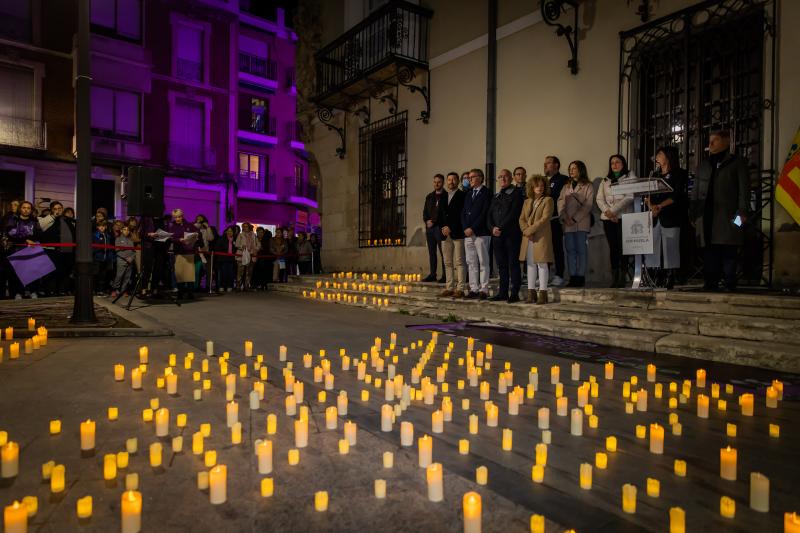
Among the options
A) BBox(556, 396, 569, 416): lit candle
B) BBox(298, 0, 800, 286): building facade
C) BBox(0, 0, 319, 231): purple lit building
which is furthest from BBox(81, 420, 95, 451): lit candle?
BBox(0, 0, 319, 231): purple lit building

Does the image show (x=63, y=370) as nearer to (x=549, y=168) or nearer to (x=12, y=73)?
(x=549, y=168)

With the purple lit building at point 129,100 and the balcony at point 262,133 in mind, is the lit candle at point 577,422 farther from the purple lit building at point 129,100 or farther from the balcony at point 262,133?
the balcony at point 262,133

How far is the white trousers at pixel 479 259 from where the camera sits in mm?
8141

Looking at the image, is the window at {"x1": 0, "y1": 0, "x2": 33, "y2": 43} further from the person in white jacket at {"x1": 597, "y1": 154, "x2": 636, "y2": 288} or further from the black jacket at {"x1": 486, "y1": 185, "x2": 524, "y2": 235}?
the person in white jacket at {"x1": 597, "y1": 154, "x2": 636, "y2": 288}

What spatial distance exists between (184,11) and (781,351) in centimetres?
2359

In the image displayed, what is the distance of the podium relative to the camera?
6121 mm

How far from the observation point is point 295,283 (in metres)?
13.9

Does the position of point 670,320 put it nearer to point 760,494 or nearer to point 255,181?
point 760,494

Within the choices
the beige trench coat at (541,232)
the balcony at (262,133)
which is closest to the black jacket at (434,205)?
the beige trench coat at (541,232)

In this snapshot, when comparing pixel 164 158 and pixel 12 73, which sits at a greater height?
pixel 12 73

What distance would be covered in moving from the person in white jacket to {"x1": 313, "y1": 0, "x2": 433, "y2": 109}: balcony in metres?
6.42

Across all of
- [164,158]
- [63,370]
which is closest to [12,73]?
[164,158]

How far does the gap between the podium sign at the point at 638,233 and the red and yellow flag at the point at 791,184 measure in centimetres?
175

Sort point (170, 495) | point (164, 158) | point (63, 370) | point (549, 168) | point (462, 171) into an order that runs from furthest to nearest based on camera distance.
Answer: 1. point (164, 158)
2. point (462, 171)
3. point (549, 168)
4. point (63, 370)
5. point (170, 495)
